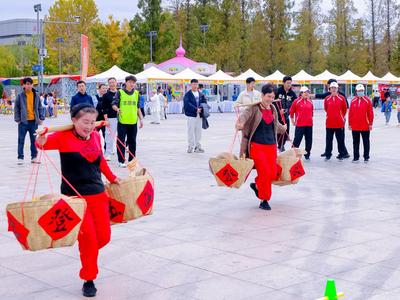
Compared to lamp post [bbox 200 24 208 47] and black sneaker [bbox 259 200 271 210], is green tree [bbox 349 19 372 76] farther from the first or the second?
black sneaker [bbox 259 200 271 210]

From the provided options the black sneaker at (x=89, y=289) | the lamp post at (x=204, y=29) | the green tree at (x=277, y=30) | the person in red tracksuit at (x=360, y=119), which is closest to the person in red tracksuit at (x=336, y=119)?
the person in red tracksuit at (x=360, y=119)

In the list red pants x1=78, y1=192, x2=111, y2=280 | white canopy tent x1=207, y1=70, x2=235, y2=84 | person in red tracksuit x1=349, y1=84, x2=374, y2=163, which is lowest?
red pants x1=78, y1=192, x2=111, y2=280

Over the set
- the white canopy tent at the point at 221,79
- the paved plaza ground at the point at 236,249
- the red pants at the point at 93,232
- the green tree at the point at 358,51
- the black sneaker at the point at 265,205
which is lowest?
the paved plaza ground at the point at 236,249

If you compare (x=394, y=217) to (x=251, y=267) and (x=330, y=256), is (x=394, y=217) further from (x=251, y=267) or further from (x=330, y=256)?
(x=251, y=267)

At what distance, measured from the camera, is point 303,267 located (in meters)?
5.85

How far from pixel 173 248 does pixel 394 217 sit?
291 cm

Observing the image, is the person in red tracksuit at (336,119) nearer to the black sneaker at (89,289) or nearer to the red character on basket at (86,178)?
the red character on basket at (86,178)

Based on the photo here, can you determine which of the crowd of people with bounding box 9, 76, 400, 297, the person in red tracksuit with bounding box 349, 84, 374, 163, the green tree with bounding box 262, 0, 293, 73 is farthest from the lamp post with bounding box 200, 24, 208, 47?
the person in red tracksuit with bounding box 349, 84, 374, 163

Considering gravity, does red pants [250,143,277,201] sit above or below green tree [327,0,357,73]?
below

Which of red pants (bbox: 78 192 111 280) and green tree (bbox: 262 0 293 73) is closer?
red pants (bbox: 78 192 111 280)

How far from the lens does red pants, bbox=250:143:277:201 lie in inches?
332

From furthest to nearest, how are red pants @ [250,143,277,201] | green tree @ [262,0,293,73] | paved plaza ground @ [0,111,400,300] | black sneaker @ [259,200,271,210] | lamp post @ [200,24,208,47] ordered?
green tree @ [262,0,293,73] → lamp post @ [200,24,208,47] → black sneaker @ [259,200,271,210] → red pants @ [250,143,277,201] → paved plaza ground @ [0,111,400,300]

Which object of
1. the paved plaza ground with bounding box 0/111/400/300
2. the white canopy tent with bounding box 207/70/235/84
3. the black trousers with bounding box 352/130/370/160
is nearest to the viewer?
the paved plaza ground with bounding box 0/111/400/300

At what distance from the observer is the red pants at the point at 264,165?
845 cm
